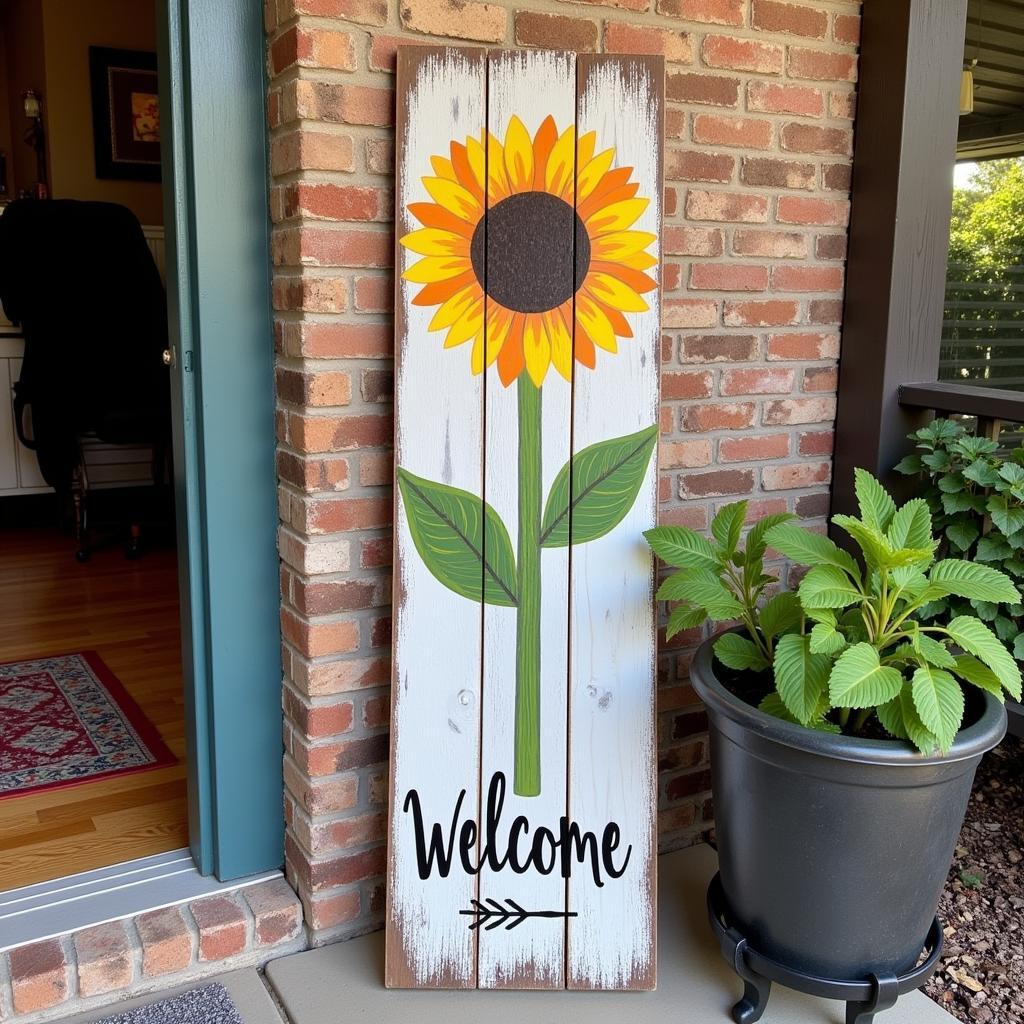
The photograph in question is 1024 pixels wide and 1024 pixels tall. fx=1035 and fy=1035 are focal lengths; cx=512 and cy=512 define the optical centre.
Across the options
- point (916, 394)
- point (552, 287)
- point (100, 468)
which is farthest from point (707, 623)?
point (100, 468)

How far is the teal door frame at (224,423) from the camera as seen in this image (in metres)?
1.62

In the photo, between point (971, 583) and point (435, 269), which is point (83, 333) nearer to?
point (435, 269)

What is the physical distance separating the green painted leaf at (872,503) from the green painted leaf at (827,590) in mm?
102

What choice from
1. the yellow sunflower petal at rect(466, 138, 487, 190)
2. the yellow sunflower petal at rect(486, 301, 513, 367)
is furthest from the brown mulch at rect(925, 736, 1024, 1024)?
the yellow sunflower petal at rect(466, 138, 487, 190)

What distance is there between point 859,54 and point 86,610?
2.88 m

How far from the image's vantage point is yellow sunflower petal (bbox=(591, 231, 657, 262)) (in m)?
1.69

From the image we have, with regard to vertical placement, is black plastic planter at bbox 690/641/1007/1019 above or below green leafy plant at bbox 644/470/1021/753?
below

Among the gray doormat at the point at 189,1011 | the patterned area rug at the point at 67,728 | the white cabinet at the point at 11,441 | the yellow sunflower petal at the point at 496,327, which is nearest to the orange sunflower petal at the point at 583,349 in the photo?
the yellow sunflower petal at the point at 496,327

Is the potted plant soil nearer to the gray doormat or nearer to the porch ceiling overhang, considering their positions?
the gray doormat

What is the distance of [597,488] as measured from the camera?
172 centimetres

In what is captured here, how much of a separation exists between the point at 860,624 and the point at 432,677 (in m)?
0.68

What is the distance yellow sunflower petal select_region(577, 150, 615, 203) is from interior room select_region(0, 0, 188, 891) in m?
0.76

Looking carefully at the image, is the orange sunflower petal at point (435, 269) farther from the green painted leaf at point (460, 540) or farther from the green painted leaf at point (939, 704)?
the green painted leaf at point (939, 704)

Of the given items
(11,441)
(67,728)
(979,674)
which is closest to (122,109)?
(11,441)
